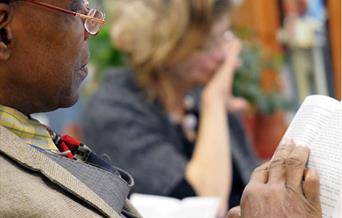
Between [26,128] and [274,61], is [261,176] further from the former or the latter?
[274,61]

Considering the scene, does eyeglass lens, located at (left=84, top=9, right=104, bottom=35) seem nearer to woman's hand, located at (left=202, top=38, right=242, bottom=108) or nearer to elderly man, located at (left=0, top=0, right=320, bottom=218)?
elderly man, located at (left=0, top=0, right=320, bottom=218)

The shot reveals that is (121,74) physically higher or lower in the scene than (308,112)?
lower

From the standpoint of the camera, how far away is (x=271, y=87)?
11.8 ft

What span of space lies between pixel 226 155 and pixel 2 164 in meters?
1.48

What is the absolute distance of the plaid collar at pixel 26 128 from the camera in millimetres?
1020

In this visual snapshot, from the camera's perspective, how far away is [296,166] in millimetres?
1122

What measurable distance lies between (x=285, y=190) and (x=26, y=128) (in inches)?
14.0

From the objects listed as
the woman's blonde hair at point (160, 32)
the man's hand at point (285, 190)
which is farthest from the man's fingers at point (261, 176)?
the woman's blonde hair at point (160, 32)

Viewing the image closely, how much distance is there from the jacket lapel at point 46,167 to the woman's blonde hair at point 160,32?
1.40m

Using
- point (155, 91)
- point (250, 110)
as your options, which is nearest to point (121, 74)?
point (155, 91)

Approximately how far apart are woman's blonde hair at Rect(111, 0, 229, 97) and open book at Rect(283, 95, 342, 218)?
3.93 ft

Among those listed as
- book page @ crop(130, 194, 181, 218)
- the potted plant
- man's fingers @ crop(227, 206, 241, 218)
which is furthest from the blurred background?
man's fingers @ crop(227, 206, 241, 218)

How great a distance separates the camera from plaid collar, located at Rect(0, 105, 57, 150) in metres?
1.02

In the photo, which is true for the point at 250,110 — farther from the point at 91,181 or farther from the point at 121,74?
the point at 91,181
